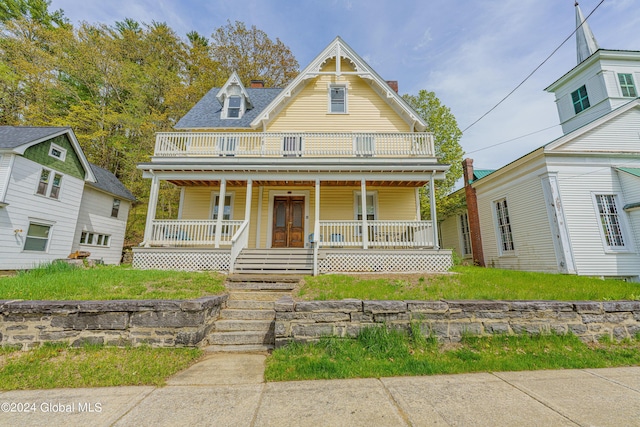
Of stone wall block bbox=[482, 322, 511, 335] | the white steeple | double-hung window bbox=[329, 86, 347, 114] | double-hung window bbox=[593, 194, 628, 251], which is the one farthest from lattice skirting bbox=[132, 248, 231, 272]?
the white steeple

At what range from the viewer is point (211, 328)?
4543mm

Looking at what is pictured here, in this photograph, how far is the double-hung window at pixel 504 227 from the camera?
1124cm

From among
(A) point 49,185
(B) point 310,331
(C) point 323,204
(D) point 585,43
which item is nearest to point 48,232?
(A) point 49,185

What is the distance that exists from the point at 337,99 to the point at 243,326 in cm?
1160

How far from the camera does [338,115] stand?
41.3 ft

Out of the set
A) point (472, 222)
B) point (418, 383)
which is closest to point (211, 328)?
point (418, 383)

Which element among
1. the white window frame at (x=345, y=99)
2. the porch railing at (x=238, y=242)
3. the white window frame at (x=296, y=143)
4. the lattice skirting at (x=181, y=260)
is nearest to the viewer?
the porch railing at (x=238, y=242)

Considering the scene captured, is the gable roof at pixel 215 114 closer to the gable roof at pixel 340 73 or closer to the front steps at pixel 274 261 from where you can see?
the gable roof at pixel 340 73

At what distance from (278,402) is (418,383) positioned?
1624 mm

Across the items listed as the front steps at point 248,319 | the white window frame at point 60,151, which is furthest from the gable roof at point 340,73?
the white window frame at point 60,151

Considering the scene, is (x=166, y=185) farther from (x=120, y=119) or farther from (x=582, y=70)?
(x=582, y=70)

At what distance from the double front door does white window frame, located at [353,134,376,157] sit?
3336 mm

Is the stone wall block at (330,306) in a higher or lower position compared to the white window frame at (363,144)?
lower

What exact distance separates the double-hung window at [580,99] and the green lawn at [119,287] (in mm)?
21195
